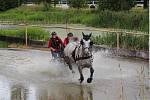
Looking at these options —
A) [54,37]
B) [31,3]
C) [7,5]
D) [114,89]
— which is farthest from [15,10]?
[114,89]

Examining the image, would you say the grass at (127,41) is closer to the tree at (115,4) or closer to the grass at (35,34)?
the grass at (35,34)

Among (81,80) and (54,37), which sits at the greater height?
(54,37)

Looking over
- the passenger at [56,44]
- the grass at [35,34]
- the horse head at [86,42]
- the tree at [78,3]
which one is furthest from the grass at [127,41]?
the tree at [78,3]

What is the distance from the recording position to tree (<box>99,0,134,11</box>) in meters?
51.4

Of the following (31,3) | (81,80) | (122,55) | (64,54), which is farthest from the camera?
(31,3)

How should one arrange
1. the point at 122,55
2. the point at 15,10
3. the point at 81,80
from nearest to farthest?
the point at 81,80, the point at 122,55, the point at 15,10

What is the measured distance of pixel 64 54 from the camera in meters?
15.8

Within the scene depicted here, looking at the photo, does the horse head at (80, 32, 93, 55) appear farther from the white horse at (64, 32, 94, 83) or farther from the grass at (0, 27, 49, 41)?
the grass at (0, 27, 49, 41)

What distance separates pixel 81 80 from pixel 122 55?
731cm

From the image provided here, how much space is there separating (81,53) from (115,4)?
3794 centimetres

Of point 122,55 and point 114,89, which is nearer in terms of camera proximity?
point 114,89

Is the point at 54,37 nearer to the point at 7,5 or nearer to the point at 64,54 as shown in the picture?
the point at 64,54

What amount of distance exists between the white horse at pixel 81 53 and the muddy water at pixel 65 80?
0.53 m

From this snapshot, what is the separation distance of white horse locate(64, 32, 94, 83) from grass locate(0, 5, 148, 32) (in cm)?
896
